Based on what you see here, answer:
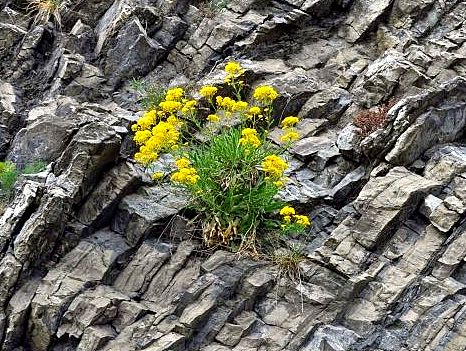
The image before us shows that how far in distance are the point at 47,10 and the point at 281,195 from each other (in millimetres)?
7143

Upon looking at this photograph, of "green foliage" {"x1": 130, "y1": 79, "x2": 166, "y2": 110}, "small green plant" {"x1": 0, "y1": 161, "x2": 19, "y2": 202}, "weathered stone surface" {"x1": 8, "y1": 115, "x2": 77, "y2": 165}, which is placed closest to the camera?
"small green plant" {"x1": 0, "y1": 161, "x2": 19, "y2": 202}

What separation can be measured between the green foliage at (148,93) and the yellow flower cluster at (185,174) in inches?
121

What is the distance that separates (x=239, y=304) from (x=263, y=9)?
7.11 meters

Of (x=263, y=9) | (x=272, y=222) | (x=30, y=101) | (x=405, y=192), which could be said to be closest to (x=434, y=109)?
(x=405, y=192)

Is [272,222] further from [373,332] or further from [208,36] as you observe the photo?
[208,36]

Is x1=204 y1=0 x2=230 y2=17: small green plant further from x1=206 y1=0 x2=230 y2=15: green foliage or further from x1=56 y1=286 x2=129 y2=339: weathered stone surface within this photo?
x1=56 y1=286 x2=129 y2=339: weathered stone surface

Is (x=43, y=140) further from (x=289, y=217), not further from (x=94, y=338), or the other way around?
(x=289, y=217)

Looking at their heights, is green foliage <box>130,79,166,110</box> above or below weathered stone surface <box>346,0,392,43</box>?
below

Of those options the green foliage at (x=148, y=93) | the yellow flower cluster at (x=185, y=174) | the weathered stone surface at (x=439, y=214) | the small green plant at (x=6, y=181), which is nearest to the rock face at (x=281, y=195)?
the weathered stone surface at (x=439, y=214)

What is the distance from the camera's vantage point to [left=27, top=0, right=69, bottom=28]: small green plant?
1324 cm

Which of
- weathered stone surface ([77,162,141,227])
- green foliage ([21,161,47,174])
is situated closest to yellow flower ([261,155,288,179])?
weathered stone surface ([77,162,141,227])

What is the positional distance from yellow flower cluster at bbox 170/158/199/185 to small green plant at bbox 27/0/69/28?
6239 millimetres

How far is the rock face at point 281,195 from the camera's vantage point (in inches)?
303

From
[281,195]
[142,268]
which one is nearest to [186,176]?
[142,268]
